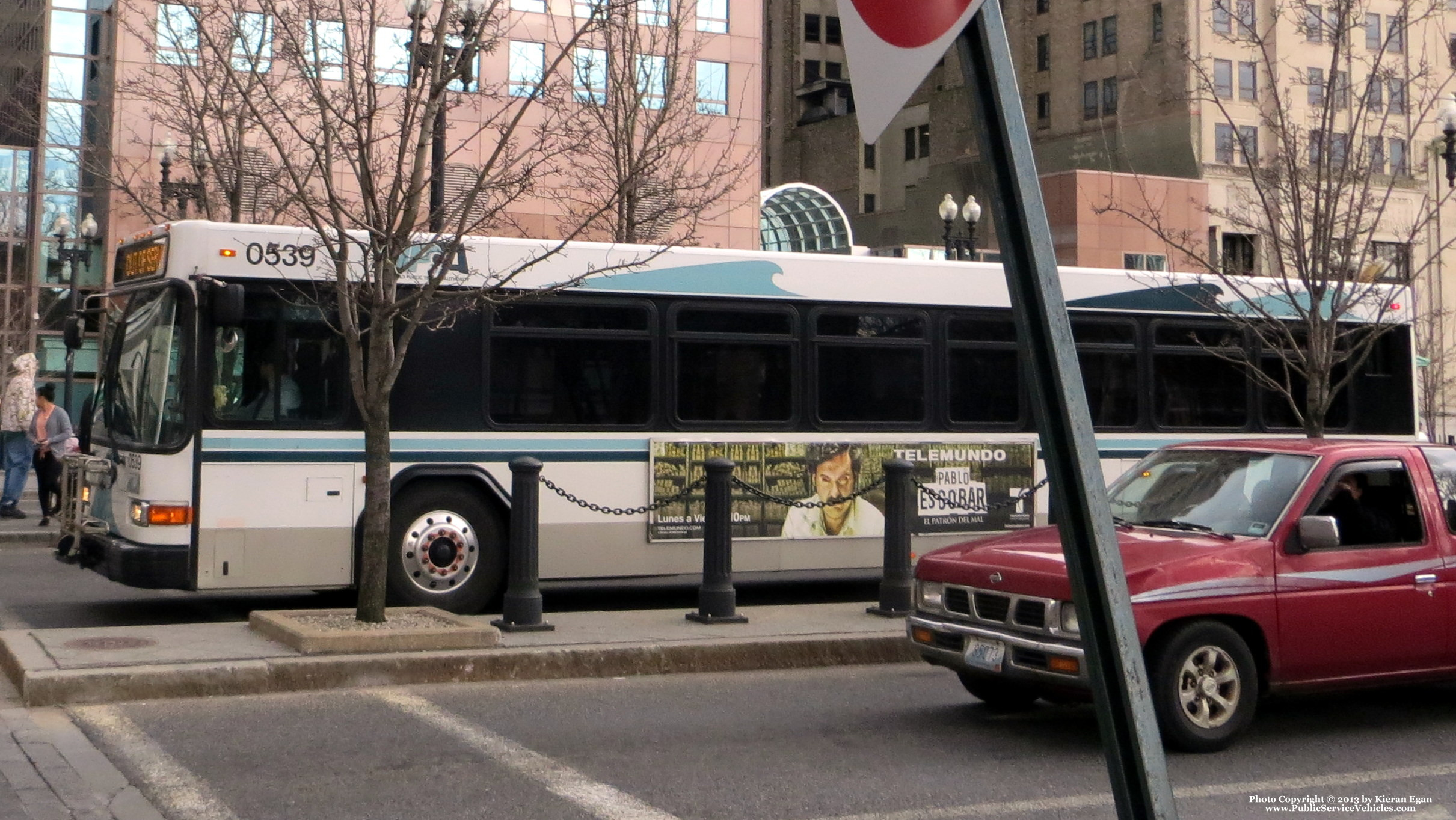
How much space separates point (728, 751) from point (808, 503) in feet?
16.2

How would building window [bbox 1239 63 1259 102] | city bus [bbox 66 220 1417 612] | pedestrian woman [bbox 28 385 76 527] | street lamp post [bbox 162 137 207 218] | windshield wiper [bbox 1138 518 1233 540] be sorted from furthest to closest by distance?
building window [bbox 1239 63 1259 102], pedestrian woman [bbox 28 385 76 527], street lamp post [bbox 162 137 207 218], city bus [bbox 66 220 1417 612], windshield wiper [bbox 1138 518 1233 540]

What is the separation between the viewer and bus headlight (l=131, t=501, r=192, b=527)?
1114cm

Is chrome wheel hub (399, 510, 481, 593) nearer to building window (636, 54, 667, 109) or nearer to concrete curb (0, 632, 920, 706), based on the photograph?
concrete curb (0, 632, 920, 706)

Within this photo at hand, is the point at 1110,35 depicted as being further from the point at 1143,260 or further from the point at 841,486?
the point at 841,486

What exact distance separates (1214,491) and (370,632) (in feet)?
17.2

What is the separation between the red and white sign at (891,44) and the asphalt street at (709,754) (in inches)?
164

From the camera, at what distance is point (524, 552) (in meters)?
10.8

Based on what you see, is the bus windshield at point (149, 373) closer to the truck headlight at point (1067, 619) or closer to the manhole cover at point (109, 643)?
the manhole cover at point (109, 643)

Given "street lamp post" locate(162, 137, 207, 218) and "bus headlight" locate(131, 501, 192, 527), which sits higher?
"street lamp post" locate(162, 137, 207, 218)

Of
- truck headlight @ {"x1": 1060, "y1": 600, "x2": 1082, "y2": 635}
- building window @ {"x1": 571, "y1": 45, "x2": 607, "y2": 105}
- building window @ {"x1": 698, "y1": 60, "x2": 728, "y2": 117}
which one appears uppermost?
building window @ {"x1": 698, "y1": 60, "x2": 728, "y2": 117}

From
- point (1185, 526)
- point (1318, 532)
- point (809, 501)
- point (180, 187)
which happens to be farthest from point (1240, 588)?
point (180, 187)

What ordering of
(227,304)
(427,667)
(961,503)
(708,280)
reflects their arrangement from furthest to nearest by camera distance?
(961,503)
(708,280)
(227,304)
(427,667)

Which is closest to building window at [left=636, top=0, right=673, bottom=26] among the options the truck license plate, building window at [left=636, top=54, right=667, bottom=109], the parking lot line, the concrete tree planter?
building window at [left=636, top=54, right=667, bottom=109]

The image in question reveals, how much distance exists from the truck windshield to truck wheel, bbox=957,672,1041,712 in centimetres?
118
